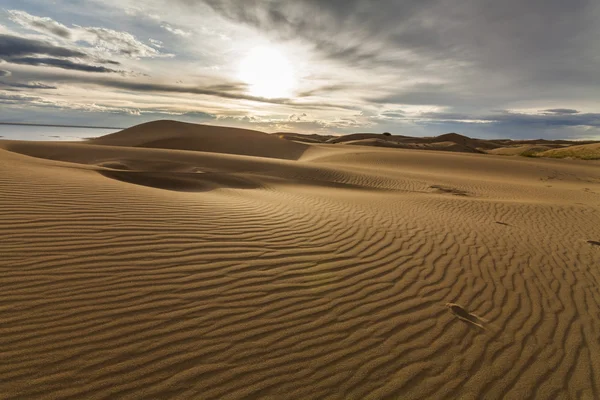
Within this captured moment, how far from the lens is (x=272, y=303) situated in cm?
354

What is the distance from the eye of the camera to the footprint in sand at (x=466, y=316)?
147 inches

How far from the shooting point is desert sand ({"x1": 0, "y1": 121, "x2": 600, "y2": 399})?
2592 millimetres

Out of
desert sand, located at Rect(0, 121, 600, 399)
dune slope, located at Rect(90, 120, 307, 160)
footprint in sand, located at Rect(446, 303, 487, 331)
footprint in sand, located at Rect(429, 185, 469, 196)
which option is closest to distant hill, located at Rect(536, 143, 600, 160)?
dune slope, located at Rect(90, 120, 307, 160)

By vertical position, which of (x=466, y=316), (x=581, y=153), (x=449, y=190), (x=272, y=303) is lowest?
(x=466, y=316)

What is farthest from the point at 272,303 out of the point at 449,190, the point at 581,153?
the point at 581,153

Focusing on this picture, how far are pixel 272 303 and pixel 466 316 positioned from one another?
87.9 inches

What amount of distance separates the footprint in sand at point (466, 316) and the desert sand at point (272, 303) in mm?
23

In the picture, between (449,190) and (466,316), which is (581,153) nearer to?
(449,190)

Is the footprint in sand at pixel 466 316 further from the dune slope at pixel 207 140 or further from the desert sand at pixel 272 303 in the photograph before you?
the dune slope at pixel 207 140

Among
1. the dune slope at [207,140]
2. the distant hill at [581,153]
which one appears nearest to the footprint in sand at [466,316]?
the dune slope at [207,140]

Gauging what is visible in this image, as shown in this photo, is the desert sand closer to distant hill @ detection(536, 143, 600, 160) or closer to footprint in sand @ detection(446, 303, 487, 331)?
footprint in sand @ detection(446, 303, 487, 331)

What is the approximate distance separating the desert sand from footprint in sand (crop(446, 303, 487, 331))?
2 centimetres

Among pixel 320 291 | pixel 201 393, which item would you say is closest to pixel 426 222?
pixel 320 291

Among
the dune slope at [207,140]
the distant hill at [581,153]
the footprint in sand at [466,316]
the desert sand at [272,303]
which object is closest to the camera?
the desert sand at [272,303]
